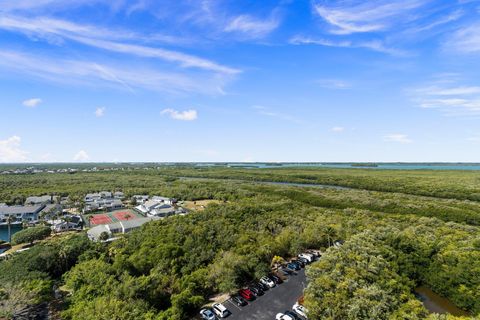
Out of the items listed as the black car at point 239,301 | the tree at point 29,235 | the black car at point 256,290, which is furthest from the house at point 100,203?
the black car at point 239,301

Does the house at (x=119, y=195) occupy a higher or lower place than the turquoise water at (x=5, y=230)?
higher

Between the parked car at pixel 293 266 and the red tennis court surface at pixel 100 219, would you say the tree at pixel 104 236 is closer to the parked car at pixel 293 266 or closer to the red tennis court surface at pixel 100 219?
the red tennis court surface at pixel 100 219

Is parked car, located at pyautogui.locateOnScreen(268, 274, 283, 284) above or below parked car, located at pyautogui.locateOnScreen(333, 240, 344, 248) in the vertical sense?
below

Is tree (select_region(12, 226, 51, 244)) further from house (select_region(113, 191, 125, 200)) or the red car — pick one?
the red car

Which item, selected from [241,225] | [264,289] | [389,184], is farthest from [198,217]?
[389,184]

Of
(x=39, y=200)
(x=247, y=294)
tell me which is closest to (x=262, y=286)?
(x=247, y=294)

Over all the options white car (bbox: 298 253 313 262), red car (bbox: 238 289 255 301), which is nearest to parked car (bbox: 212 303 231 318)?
red car (bbox: 238 289 255 301)

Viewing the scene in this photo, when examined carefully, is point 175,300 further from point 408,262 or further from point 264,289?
point 408,262
